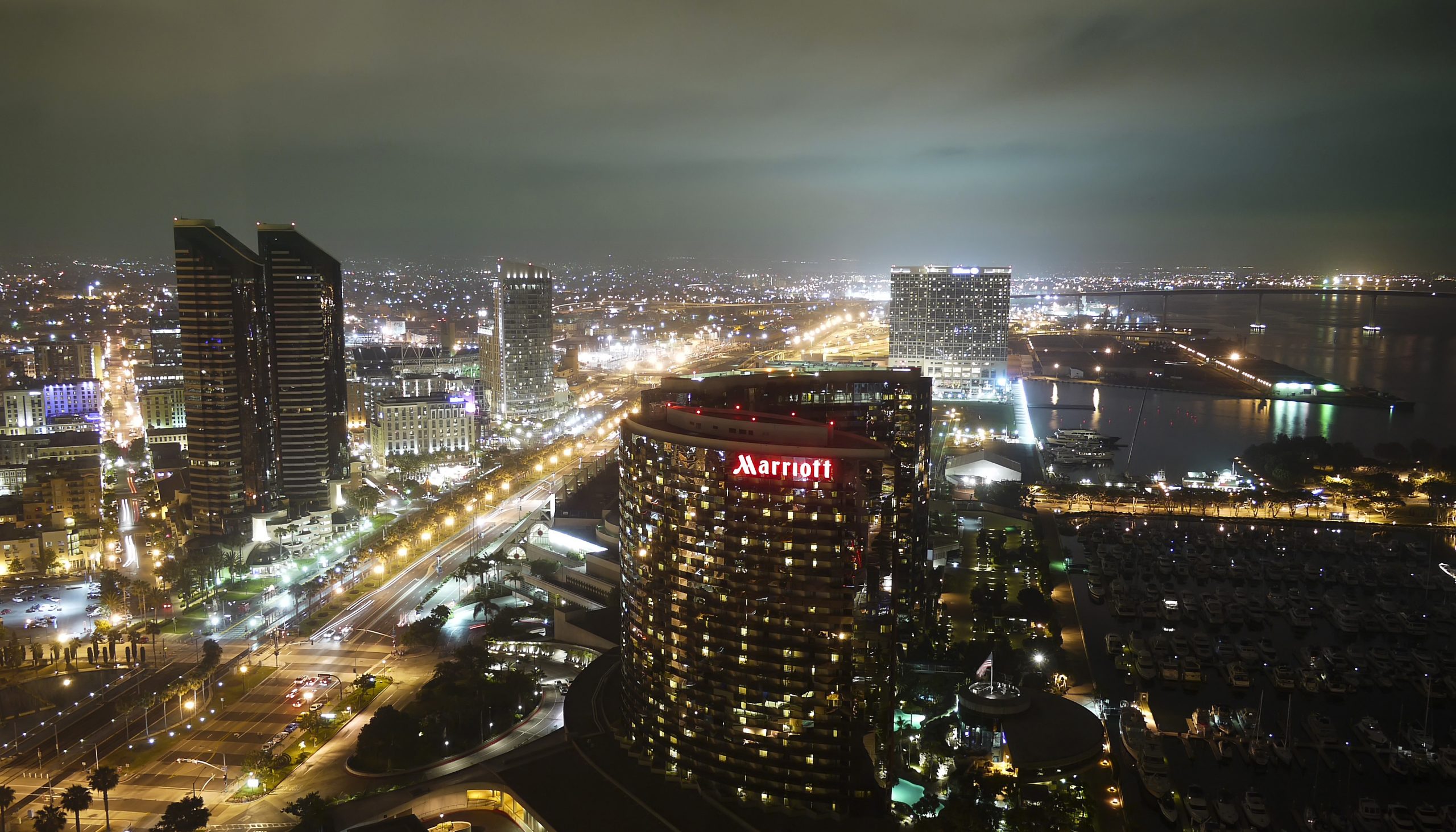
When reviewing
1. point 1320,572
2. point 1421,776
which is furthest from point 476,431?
point 1421,776

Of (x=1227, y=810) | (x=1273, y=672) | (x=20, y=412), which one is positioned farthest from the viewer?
(x=20, y=412)

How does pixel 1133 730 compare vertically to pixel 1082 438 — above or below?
below

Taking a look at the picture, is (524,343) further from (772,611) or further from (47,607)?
(772,611)

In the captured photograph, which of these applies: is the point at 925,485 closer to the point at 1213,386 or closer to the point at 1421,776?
the point at 1421,776

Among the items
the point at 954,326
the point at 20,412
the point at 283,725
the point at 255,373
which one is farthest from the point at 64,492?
the point at 954,326

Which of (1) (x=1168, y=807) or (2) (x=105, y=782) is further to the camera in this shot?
(1) (x=1168, y=807)

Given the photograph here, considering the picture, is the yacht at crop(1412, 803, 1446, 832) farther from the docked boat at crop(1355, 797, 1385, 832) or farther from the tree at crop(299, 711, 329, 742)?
the tree at crop(299, 711, 329, 742)

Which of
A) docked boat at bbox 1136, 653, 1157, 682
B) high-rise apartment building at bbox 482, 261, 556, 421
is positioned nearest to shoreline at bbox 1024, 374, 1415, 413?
high-rise apartment building at bbox 482, 261, 556, 421
